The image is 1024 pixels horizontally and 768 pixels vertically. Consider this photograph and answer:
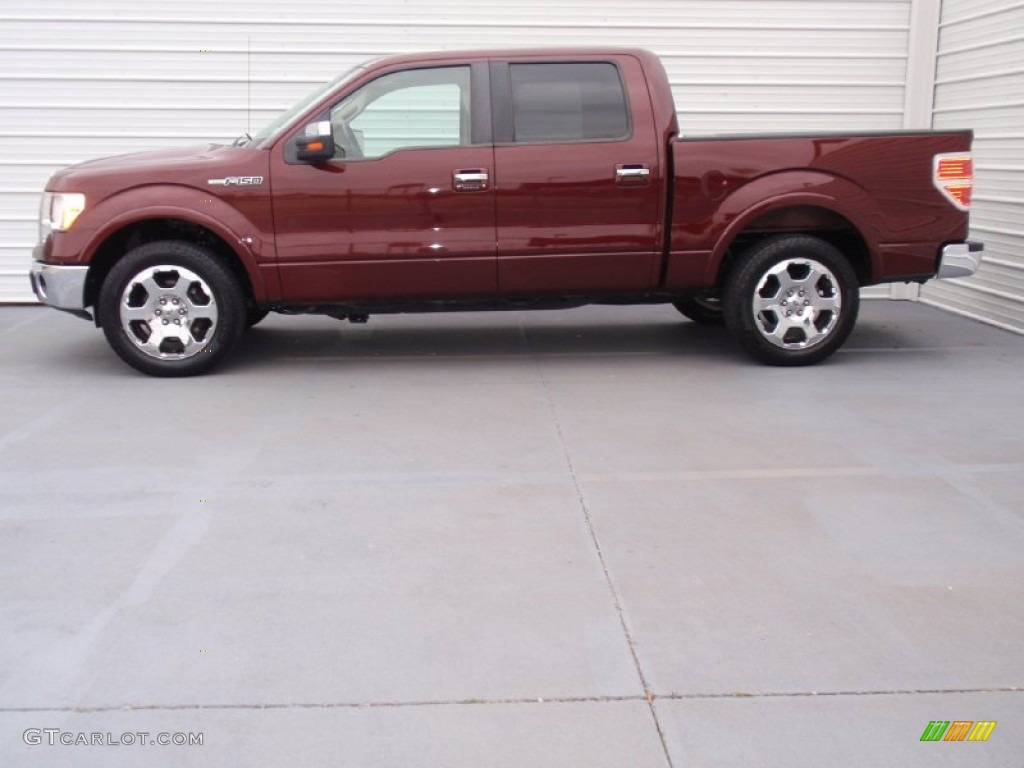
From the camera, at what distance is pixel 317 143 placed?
280 inches

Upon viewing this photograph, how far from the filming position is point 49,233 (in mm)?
7492

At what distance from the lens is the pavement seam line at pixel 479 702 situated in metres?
Answer: 3.44

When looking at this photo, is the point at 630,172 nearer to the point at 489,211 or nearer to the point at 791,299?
the point at 489,211

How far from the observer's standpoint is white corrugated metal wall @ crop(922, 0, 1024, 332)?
9102 mm

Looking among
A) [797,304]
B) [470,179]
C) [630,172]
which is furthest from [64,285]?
[797,304]

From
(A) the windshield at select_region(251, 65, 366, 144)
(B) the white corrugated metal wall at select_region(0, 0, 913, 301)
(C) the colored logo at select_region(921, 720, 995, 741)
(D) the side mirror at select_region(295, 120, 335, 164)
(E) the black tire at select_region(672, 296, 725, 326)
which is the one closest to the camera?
(C) the colored logo at select_region(921, 720, 995, 741)

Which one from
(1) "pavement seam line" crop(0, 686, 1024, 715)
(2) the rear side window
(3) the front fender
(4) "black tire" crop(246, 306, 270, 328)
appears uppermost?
(2) the rear side window

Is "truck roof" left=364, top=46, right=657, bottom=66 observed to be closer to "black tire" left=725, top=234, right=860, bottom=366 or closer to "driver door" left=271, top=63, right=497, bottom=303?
"driver door" left=271, top=63, right=497, bottom=303

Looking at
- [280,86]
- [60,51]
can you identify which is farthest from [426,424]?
[60,51]

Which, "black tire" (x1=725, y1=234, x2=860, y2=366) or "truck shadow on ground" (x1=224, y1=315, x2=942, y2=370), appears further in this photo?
"truck shadow on ground" (x1=224, y1=315, x2=942, y2=370)

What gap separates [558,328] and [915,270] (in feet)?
9.11

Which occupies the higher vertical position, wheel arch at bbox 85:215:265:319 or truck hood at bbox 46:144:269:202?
truck hood at bbox 46:144:269:202

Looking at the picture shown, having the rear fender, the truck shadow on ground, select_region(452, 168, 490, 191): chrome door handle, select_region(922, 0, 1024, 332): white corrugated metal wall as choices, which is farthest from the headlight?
select_region(922, 0, 1024, 332): white corrugated metal wall

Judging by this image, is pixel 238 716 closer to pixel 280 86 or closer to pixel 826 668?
pixel 826 668
